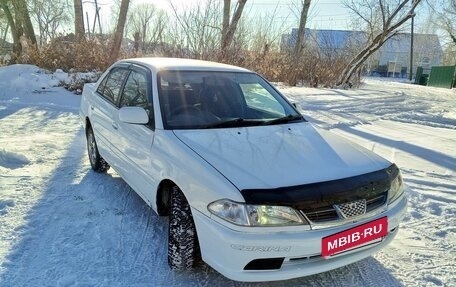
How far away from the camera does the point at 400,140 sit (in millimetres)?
6852

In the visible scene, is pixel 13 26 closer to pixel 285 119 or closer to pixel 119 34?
pixel 119 34

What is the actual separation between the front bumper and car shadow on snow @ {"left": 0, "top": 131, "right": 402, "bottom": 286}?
0.38 meters

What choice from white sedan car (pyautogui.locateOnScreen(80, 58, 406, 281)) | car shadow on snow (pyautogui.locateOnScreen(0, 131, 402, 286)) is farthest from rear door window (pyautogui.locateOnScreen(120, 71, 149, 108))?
car shadow on snow (pyautogui.locateOnScreen(0, 131, 402, 286))

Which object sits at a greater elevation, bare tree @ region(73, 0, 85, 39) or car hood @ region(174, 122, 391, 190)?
bare tree @ region(73, 0, 85, 39)

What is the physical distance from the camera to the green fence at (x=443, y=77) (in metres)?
30.0

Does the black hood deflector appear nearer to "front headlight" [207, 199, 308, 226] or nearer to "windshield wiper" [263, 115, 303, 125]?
"front headlight" [207, 199, 308, 226]

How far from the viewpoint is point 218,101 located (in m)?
3.55

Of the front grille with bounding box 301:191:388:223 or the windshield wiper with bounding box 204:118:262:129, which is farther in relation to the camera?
the windshield wiper with bounding box 204:118:262:129

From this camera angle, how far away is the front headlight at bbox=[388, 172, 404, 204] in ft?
8.74

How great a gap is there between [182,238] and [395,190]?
1524 millimetres

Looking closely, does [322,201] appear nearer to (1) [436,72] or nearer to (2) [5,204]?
(2) [5,204]

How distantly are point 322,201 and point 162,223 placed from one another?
5.55ft

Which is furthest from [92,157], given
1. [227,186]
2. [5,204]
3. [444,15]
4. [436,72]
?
[444,15]

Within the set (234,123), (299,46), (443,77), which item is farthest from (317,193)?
(443,77)
